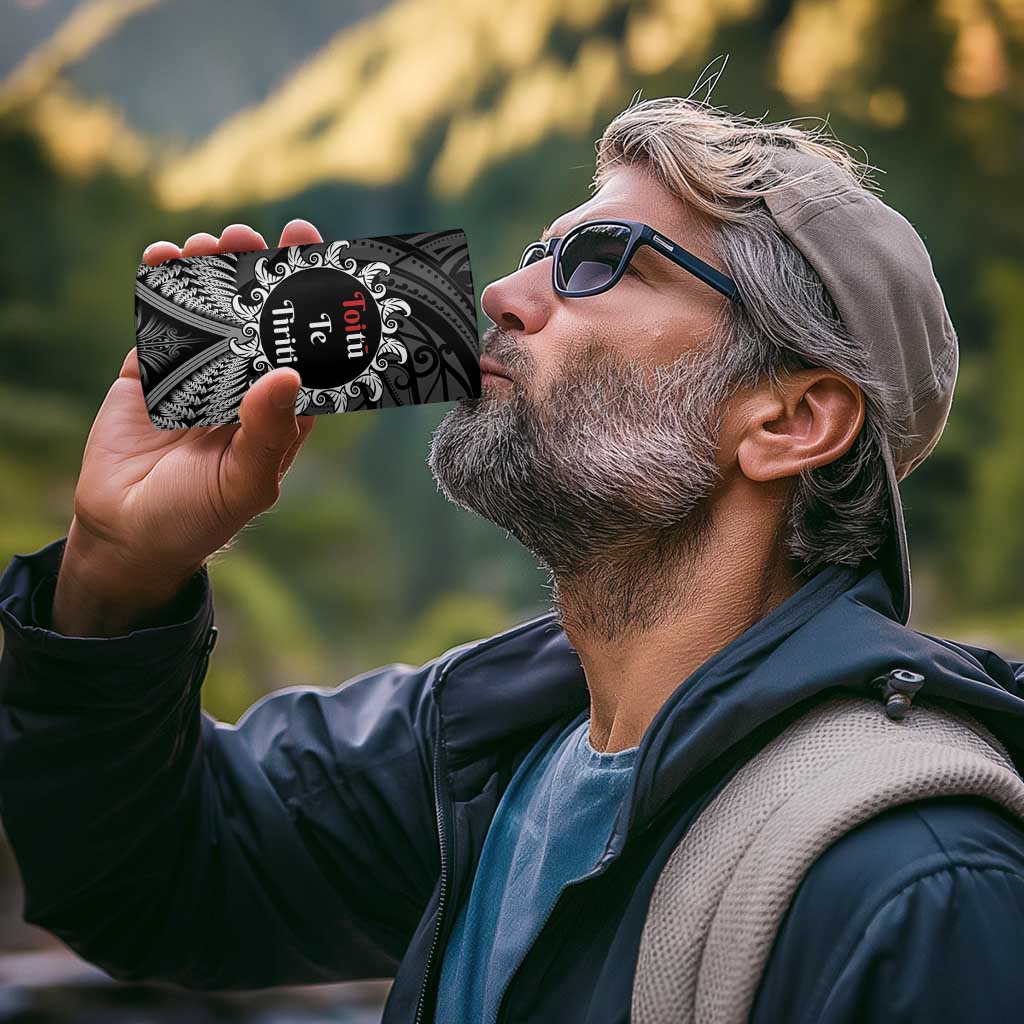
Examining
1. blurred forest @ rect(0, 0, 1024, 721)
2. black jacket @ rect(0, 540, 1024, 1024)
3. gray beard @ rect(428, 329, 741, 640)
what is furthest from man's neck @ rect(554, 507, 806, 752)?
blurred forest @ rect(0, 0, 1024, 721)

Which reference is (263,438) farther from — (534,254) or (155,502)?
(534,254)

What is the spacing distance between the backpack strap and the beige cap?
1.06 ft

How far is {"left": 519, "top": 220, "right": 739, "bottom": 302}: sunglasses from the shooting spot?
134 cm

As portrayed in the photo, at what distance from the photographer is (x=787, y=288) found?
4.34 feet

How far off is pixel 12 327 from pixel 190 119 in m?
1.10

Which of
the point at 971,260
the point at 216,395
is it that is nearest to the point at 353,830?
the point at 216,395

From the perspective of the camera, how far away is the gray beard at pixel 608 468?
1.32 m

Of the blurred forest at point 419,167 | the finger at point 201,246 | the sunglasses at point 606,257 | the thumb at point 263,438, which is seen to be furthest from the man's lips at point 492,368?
the blurred forest at point 419,167

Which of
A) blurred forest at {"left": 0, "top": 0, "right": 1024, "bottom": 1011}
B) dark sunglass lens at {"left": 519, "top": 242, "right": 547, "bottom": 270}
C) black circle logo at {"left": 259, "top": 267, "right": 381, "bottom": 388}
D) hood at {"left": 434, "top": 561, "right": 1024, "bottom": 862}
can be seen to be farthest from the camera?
blurred forest at {"left": 0, "top": 0, "right": 1024, "bottom": 1011}

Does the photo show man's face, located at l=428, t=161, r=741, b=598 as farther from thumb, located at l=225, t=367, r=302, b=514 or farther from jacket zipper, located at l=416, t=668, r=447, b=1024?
jacket zipper, located at l=416, t=668, r=447, b=1024

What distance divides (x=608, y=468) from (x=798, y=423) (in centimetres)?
23

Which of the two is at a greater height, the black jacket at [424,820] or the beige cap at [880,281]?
the beige cap at [880,281]

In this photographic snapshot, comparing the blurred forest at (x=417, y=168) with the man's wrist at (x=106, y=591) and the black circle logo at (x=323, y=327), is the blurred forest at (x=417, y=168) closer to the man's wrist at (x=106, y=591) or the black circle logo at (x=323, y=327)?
the man's wrist at (x=106, y=591)

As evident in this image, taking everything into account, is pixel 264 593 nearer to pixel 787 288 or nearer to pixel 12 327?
pixel 12 327
